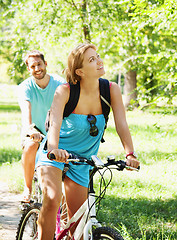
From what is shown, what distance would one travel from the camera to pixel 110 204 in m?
5.30

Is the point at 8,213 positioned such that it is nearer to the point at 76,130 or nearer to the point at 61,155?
the point at 76,130

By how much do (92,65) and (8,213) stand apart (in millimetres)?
3160

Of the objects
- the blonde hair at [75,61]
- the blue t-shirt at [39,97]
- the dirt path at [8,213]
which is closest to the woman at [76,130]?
the blonde hair at [75,61]

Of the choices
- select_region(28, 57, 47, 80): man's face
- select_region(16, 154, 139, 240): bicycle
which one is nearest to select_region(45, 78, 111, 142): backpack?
select_region(16, 154, 139, 240): bicycle

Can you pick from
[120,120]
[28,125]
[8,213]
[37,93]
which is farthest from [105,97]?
[8,213]

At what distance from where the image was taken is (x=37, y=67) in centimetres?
437

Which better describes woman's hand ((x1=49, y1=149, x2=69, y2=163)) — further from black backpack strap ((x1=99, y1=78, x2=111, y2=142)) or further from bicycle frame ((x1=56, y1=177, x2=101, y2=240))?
black backpack strap ((x1=99, y1=78, x2=111, y2=142))

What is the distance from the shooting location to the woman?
289cm

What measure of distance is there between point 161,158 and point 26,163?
439 centimetres

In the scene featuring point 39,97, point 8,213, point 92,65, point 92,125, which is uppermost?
point 92,65

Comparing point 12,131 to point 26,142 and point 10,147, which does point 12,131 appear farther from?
point 26,142

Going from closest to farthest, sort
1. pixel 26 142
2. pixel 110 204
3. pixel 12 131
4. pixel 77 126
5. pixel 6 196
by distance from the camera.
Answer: pixel 77 126, pixel 26 142, pixel 110 204, pixel 6 196, pixel 12 131

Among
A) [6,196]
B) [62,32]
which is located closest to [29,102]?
[6,196]

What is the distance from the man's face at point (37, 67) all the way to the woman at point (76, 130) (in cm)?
133
